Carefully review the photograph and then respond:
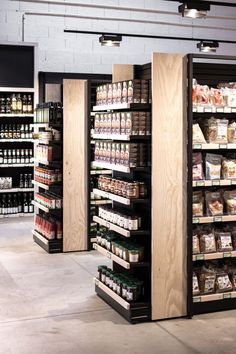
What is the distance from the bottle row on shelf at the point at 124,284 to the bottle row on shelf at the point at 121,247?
8.6 inches

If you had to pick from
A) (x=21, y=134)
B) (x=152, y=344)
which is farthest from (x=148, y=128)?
(x=21, y=134)

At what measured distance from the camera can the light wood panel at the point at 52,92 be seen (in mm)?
11320

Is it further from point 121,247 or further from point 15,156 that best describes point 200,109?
point 15,156

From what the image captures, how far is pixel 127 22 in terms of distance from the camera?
41.7 feet

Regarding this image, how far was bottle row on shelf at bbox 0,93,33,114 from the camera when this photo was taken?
1113 cm

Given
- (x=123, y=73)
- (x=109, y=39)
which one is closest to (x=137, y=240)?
(x=123, y=73)

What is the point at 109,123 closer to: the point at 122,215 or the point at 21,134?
the point at 122,215

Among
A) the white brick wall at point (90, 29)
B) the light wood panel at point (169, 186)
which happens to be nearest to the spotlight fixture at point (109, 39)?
the white brick wall at point (90, 29)

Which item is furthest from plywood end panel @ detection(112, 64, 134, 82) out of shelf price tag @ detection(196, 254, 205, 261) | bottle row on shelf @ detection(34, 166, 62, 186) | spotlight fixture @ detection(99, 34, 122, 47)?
spotlight fixture @ detection(99, 34, 122, 47)

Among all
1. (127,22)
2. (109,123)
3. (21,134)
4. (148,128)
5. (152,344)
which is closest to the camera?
(152,344)

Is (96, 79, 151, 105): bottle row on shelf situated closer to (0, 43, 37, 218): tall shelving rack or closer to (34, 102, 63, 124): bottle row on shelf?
(34, 102, 63, 124): bottle row on shelf

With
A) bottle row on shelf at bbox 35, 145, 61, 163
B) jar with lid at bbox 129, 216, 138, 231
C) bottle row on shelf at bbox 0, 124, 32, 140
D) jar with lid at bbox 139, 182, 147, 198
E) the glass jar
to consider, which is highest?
bottle row on shelf at bbox 0, 124, 32, 140

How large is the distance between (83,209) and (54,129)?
125cm

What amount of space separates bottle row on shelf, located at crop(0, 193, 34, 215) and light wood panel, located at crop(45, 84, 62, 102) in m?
2.03
